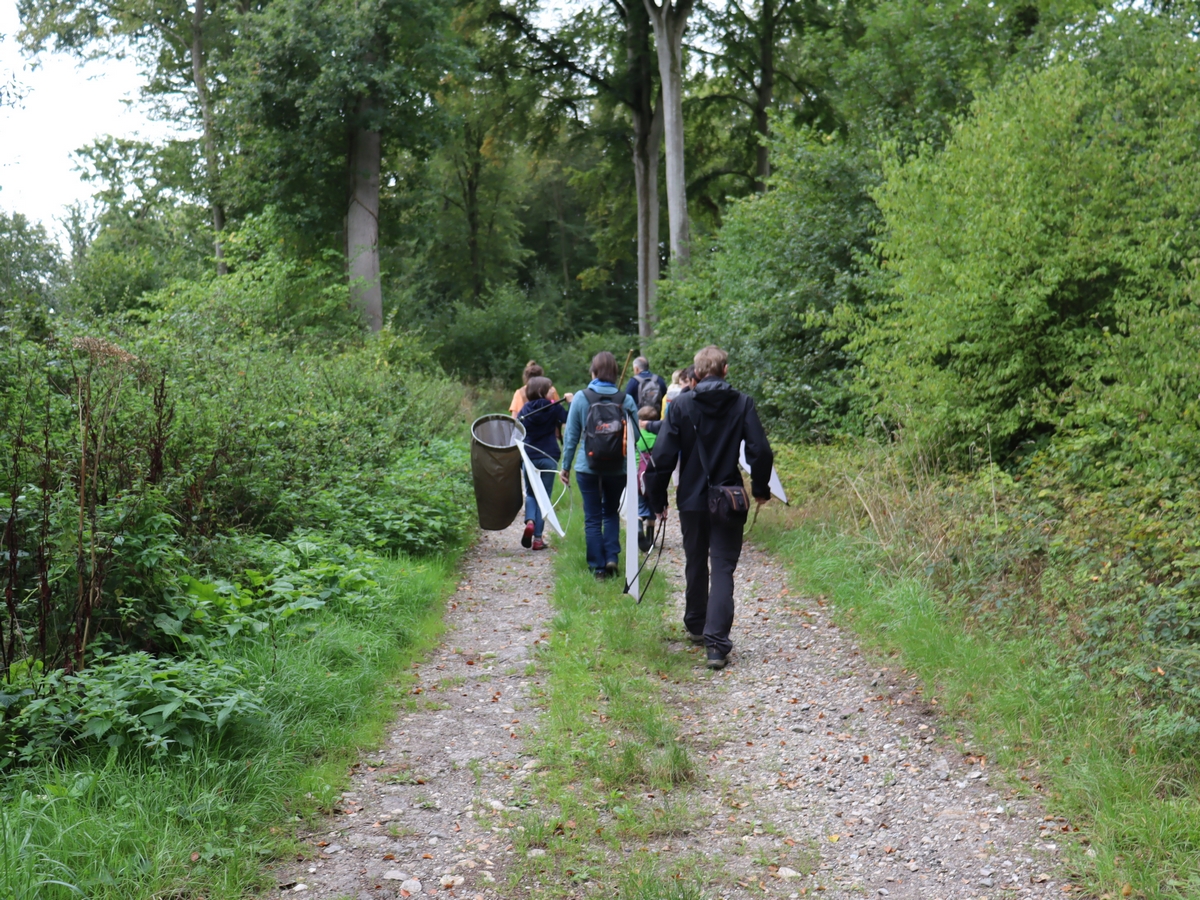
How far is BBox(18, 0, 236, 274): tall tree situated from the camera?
80.7 feet

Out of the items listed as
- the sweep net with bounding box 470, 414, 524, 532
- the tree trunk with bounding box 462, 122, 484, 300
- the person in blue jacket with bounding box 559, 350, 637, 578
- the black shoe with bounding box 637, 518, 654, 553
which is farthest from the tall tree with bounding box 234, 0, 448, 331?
the tree trunk with bounding box 462, 122, 484, 300

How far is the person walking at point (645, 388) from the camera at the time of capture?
38.0 feet

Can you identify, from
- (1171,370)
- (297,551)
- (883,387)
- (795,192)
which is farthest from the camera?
(795,192)

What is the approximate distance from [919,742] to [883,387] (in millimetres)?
5232

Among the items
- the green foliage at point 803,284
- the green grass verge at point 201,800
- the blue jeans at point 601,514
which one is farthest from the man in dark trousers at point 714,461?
the green foliage at point 803,284

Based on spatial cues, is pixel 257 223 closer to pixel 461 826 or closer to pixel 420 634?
pixel 420 634

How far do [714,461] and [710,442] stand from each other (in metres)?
0.14

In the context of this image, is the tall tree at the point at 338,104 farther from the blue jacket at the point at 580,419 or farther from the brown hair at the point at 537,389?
the blue jacket at the point at 580,419

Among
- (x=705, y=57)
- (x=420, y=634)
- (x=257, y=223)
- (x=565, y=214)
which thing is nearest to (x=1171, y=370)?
(x=420, y=634)

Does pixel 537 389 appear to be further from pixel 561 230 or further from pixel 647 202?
pixel 561 230

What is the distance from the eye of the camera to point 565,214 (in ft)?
160

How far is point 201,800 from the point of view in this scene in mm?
4203

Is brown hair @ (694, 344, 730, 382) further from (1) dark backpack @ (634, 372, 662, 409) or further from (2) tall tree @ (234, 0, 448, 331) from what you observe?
(2) tall tree @ (234, 0, 448, 331)

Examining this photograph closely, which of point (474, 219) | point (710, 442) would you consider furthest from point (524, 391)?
point (474, 219)
